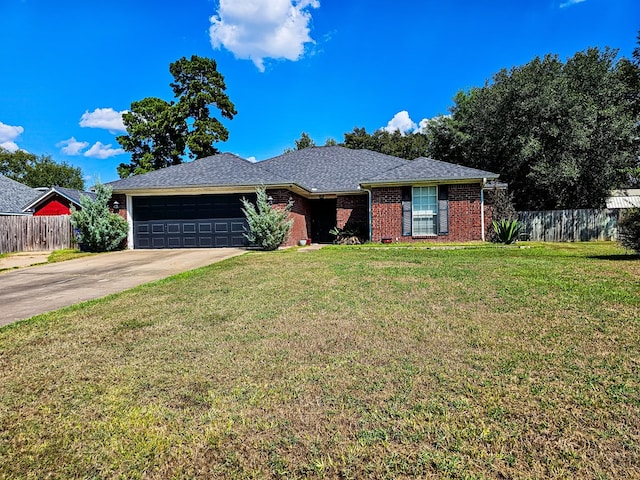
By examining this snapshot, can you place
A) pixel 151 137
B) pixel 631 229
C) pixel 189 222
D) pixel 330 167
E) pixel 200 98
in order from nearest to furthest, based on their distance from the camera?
pixel 631 229, pixel 189 222, pixel 330 167, pixel 200 98, pixel 151 137

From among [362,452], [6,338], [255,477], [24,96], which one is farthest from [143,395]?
[24,96]

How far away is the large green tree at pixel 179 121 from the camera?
30.4 metres

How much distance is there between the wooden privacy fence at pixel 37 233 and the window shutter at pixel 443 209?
16146mm

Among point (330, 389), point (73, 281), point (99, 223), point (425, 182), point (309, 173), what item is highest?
point (309, 173)

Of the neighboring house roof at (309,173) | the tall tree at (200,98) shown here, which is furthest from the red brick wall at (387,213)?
the tall tree at (200,98)

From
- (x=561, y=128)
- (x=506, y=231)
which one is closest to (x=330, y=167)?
(x=506, y=231)

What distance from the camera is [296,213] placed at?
625 inches

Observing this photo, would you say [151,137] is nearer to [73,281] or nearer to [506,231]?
[73,281]

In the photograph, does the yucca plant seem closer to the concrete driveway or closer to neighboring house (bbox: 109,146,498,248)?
neighboring house (bbox: 109,146,498,248)

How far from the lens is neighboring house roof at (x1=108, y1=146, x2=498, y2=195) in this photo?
14391 mm

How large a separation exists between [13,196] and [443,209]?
27497 mm

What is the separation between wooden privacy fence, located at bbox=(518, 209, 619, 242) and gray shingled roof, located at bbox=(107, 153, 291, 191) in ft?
42.7

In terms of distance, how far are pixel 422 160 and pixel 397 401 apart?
620 inches

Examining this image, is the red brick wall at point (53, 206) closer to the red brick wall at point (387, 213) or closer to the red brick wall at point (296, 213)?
the red brick wall at point (296, 213)
